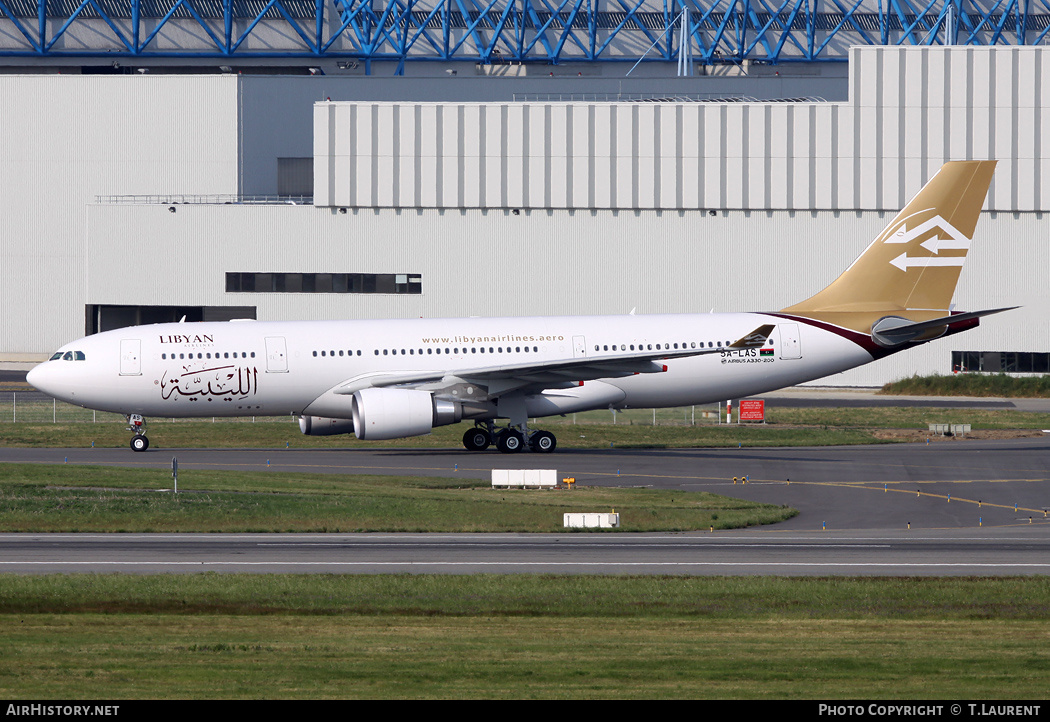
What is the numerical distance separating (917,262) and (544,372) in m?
14.5

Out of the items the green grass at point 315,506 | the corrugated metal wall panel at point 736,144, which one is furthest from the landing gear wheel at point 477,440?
the corrugated metal wall panel at point 736,144

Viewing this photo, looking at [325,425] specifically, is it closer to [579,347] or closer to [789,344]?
[579,347]

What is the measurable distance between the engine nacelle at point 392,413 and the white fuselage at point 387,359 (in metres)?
1.80

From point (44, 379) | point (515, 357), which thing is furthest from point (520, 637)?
point (44, 379)

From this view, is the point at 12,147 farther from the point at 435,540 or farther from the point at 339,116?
the point at 435,540

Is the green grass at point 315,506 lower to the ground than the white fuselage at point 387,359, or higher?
lower

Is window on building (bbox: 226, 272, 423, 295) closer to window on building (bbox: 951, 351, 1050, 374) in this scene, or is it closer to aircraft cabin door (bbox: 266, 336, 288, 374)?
window on building (bbox: 951, 351, 1050, 374)

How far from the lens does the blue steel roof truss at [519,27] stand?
9812 centimetres

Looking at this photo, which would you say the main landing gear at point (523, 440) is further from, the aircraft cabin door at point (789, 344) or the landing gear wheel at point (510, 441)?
the aircraft cabin door at point (789, 344)

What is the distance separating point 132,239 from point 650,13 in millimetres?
48111

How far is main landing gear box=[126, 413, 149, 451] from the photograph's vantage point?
42750 mm

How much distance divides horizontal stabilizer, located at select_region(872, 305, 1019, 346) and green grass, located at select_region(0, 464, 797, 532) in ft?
48.0

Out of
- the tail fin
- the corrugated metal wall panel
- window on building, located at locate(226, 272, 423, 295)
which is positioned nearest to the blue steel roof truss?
the corrugated metal wall panel

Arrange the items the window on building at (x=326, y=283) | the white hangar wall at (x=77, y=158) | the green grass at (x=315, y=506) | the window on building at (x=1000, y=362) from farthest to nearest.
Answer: the white hangar wall at (x=77, y=158), the window on building at (x=326, y=283), the window on building at (x=1000, y=362), the green grass at (x=315, y=506)
